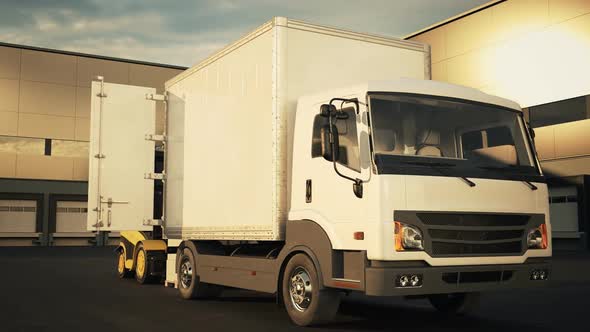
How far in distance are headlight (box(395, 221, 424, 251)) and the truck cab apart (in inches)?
0.4

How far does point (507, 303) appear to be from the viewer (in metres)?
12.1

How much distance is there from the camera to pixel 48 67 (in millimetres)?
47344

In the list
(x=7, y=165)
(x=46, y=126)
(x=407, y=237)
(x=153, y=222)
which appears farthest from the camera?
(x=46, y=126)

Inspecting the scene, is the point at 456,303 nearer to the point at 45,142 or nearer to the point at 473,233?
the point at 473,233

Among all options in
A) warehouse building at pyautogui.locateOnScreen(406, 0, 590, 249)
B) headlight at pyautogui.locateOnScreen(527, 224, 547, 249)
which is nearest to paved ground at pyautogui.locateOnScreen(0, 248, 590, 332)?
headlight at pyautogui.locateOnScreen(527, 224, 547, 249)

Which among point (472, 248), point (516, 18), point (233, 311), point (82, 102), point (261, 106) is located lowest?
point (233, 311)

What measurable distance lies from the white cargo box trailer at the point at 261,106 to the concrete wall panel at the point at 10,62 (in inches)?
1488

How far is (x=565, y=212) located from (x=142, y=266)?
90.5ft

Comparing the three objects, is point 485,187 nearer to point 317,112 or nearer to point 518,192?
point 518,192

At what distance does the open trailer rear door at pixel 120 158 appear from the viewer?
13.9 meters

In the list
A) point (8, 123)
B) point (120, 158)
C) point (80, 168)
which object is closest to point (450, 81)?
point (80, 168)

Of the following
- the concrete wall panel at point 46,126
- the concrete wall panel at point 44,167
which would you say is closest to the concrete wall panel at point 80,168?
the concrete wall panel at point 44,167

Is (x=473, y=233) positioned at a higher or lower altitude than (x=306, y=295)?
higher

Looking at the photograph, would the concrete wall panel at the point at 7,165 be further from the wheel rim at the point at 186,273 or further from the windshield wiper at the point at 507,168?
the windshield wiper at the point at 507,168
